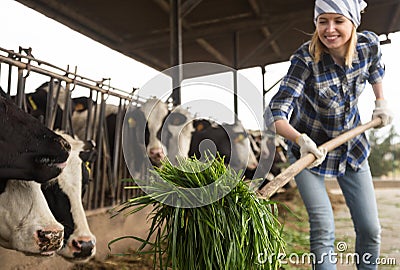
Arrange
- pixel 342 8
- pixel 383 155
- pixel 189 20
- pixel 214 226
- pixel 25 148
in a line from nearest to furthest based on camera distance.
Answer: pixel 214 226, pixel 342 8, pixel 25 148, pixel 189 20, pixel 383 155

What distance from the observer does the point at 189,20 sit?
5020 millimetres

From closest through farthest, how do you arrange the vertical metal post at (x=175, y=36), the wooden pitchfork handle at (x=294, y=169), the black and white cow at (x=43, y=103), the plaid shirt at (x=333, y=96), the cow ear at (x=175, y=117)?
the wooden pitchfork handle at (x=294, y=169) → the cow ear at (x=175, y=117) → the plaid shirt at (x=333, y=96) → the black and white cow at (x=43, y=103) → the vertical metal post at (x=175, y=36)

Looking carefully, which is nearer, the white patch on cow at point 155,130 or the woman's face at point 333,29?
the woman's face at point 333,29

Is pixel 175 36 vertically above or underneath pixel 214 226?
above

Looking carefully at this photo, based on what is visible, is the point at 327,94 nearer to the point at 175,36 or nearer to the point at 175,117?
the point at 175,117

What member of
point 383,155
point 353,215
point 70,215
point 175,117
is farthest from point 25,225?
point 383,155

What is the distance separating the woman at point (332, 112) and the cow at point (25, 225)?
1.04m

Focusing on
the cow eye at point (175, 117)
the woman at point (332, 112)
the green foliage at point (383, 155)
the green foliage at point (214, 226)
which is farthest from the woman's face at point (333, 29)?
the green foliage at point (383, 155)

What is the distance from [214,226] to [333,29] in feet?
3.09

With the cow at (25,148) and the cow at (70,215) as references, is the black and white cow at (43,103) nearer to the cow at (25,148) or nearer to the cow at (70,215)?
the cow at (70,215)

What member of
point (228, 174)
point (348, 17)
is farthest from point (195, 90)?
point (348, 17)

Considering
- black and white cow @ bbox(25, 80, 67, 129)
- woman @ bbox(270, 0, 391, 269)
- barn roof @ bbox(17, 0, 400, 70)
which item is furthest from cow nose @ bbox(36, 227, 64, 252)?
barn roof @ bbox(17, 0, 400, 70)

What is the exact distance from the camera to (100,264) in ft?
8.88

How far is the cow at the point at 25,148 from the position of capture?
1668mm
